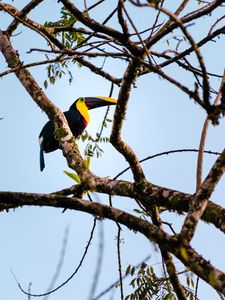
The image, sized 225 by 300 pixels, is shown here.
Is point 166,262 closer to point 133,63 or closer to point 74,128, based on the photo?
point 133,63

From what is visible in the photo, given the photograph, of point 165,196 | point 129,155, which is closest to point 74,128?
point 129,155

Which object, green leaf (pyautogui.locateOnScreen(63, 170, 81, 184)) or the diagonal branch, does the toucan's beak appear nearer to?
green leaf (pyautogui.locateOnScreen(63, 170, 81, 184))

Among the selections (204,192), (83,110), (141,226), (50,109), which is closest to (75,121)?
(83,110)

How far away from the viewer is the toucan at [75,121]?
8.37 meters

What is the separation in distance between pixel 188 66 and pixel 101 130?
1509mm

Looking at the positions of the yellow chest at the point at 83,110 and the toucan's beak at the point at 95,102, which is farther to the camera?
the toucan's beak at the point at 95,102

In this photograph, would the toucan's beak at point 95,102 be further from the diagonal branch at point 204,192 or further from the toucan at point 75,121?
the diagonal branch at point 204,192

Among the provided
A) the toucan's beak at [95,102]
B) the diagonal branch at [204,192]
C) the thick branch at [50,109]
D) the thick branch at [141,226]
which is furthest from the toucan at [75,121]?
the diagonal branch at [204,192]

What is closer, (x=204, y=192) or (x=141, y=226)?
(x=204, y=192)

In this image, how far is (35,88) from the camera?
18.7 ft

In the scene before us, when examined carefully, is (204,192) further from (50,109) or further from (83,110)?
(83,110)

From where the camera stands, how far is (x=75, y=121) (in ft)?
28.8

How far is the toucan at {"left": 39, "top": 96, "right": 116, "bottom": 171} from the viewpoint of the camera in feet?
27.5

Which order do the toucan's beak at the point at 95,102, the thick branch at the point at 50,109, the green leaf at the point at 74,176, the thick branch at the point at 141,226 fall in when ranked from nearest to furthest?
the thick branch at the point at 141,226, the green leaf at the point at 74,176, the thick branch at the point at 50,109, the toucan's beak at the point at 95,102
